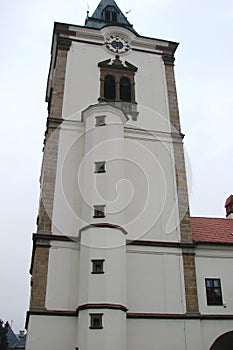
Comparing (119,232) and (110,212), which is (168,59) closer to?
(110,212)

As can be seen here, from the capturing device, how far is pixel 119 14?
32031 mm

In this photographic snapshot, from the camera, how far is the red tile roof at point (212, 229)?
20.3 m

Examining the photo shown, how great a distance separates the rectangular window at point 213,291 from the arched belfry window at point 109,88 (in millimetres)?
11070

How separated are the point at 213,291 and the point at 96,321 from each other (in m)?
5.61

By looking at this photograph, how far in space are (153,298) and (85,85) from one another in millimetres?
12183

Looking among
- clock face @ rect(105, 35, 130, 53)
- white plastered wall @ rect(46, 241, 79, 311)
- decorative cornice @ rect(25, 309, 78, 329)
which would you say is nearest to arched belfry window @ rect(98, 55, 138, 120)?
clock face @ rect(105, 35, 130, 53)

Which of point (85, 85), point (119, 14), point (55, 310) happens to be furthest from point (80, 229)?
point (119, 14)

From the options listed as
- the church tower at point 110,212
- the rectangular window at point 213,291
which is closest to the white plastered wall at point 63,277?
the church tower at point 110,212

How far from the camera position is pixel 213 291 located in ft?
61.0

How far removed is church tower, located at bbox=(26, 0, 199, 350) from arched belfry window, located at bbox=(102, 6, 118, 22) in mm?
5749

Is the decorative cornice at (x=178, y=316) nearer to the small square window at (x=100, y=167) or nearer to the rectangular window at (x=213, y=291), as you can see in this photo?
the rectangular window at (x=213, y=291)

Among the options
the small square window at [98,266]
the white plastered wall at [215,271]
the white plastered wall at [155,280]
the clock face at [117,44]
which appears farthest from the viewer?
the clock face at [117,44]

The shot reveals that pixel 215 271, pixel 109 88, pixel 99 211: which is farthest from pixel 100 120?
pixel 215 271

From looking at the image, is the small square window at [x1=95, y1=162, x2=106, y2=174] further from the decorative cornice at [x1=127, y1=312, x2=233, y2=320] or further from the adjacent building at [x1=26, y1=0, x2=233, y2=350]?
the decorative cornice at [x1=127, y1=312, x2=233, y2=320]
